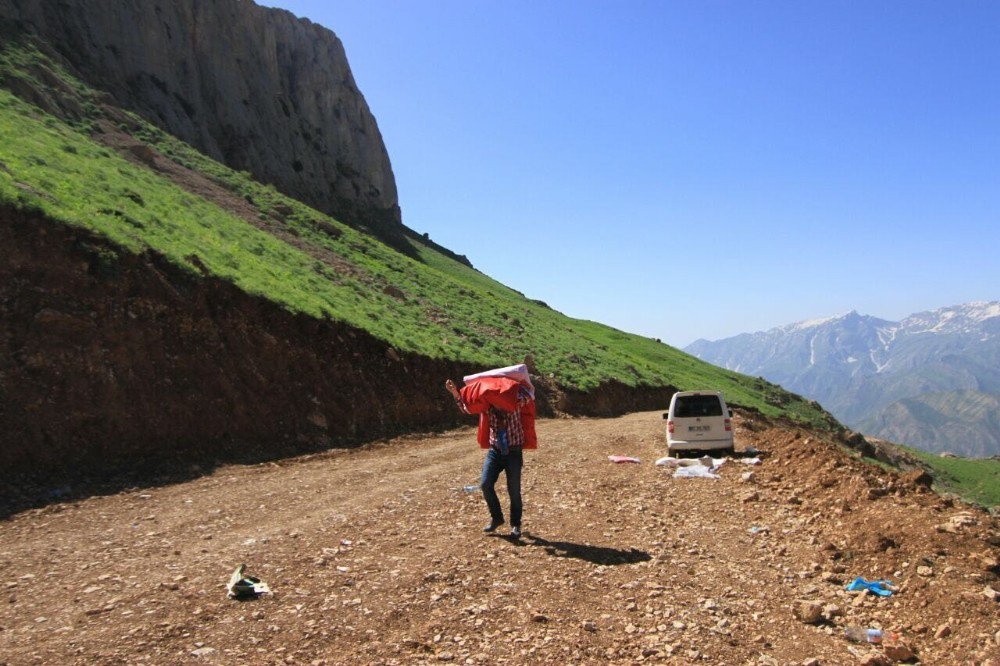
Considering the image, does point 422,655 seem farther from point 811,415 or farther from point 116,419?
point 811,415

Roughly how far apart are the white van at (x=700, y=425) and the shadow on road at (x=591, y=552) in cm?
1015

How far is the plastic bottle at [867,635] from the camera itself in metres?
5.59

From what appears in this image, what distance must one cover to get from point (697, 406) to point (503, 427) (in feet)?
35.7

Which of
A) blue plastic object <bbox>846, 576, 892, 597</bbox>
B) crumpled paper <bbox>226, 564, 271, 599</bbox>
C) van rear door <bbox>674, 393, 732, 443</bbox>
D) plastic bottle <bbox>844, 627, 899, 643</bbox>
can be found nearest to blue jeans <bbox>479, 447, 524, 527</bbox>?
crumpled paper <bbox>226, 564, 271, 599</bbox>

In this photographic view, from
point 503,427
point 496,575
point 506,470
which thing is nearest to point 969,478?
point 506,470

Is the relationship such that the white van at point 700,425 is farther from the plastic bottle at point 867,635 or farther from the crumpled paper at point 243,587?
the crumpled paper at point 243,587

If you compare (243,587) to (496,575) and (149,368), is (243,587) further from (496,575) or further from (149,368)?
(149,368)

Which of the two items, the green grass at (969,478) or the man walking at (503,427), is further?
the green grass at (969,478)

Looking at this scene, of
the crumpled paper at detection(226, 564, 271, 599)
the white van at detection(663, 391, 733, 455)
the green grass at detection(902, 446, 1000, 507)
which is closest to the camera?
the crumpled paper at detection(226, 564, 271, 599)

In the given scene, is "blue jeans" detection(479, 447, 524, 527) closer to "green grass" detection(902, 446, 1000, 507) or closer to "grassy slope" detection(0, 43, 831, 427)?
"grassy slope" detection(0, 43, 831, 427)

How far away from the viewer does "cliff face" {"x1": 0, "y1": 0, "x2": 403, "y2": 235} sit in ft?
157

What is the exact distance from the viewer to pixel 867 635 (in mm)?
5656

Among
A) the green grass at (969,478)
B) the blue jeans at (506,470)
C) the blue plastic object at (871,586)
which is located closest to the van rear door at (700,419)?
the blue jeans at (506,470)

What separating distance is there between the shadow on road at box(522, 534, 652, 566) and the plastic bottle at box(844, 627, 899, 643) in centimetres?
259
